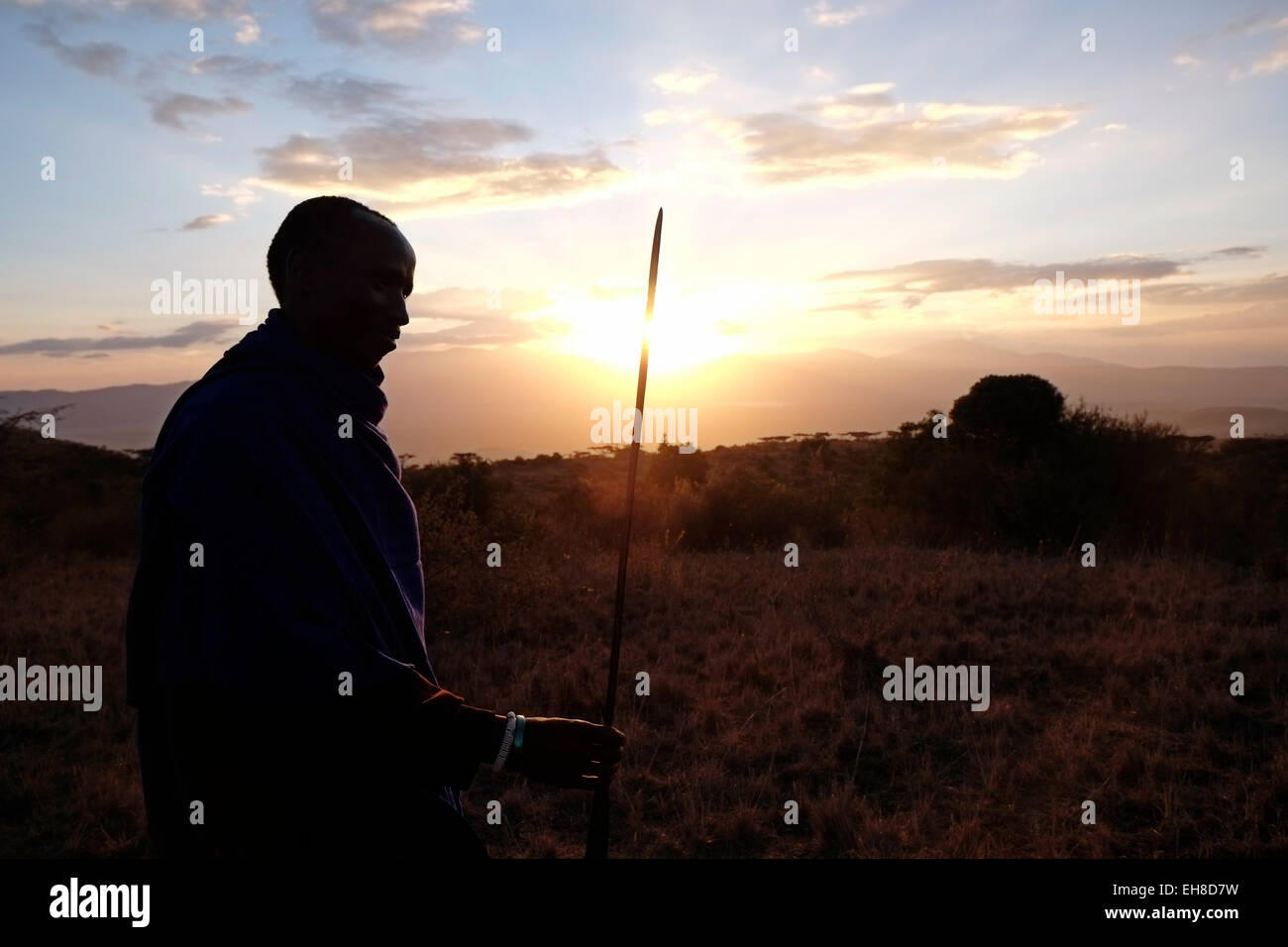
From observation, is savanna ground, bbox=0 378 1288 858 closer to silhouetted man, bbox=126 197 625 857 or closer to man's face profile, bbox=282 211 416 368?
silhouetted man, bbox=126 197 625 857

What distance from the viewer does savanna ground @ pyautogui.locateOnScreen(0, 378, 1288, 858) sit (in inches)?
159

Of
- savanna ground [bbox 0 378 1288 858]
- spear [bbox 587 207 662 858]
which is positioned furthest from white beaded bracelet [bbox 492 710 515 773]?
savanna ground [bbox 0 378 1288 858]

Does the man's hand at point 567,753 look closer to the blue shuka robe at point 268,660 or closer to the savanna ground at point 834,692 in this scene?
the blue shuka robe at point 268,660

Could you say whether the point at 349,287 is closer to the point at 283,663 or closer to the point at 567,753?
the point at 283,663

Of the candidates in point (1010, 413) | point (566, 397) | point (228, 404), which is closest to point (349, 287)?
point (228, 404)

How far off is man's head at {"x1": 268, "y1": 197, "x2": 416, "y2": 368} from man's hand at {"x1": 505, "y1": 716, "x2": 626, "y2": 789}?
2.93 feet

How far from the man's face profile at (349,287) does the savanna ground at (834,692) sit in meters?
2.86

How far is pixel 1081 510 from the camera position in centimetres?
1237

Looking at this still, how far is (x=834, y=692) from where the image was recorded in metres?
5.69

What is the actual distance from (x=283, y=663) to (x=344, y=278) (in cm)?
81
